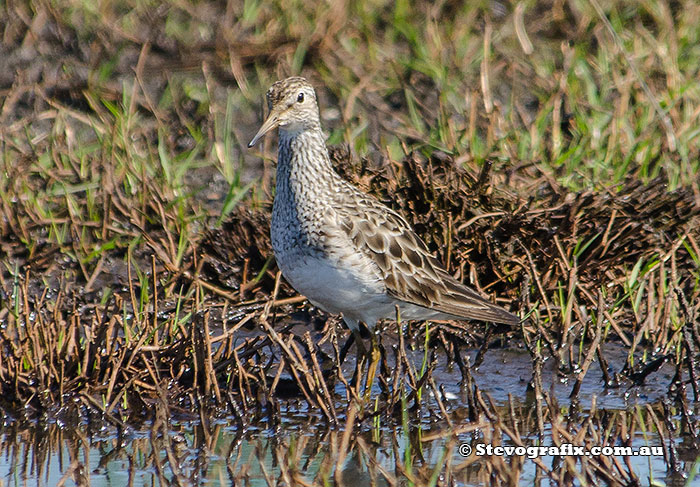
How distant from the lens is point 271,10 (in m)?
9.20

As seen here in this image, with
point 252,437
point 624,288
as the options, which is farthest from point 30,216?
point 624,288

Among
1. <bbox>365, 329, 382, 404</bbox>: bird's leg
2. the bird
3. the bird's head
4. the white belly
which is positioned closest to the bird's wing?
the bird

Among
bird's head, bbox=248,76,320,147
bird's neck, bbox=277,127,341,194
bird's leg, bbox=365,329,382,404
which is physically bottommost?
bird's leg, bbox=365,329,382,404

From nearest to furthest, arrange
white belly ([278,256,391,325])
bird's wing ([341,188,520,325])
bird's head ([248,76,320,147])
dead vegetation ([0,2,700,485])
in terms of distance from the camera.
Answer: dead vegetation ([0,2,700,485])
white belly ([278,256,391,325])
bird's wing ([341,188,520,325])
bird's head ([248,76,320,147])

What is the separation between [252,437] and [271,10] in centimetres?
489

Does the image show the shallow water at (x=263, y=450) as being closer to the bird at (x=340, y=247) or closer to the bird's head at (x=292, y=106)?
the bird at (x=340, y=247)

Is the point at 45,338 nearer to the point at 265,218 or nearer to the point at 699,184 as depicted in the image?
the point at 265,218

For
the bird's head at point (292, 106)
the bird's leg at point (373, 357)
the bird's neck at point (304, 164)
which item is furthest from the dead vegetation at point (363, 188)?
the bird's head at point (292, 106)

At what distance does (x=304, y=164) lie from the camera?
5754mm

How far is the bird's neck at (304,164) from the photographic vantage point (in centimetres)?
572

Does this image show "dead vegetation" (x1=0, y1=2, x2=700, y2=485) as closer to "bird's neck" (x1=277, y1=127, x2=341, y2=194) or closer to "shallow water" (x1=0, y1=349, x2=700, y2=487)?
"shallow water" (x1=0, y1=349, x2=700, y2=487)

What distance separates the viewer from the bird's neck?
572cm

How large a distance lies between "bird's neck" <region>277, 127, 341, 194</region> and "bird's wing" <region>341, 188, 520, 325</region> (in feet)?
0.68

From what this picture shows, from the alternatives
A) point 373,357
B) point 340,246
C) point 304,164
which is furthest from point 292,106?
point 373,357
